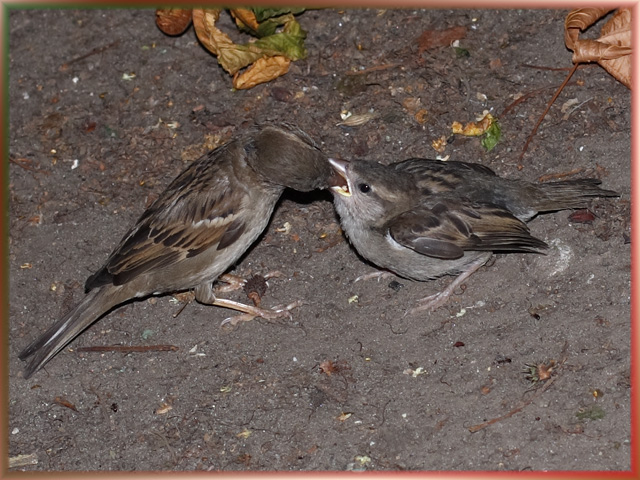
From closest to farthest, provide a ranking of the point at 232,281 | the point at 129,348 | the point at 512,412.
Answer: the point at 512,412 → the point at 129,348 → the point at 232,281

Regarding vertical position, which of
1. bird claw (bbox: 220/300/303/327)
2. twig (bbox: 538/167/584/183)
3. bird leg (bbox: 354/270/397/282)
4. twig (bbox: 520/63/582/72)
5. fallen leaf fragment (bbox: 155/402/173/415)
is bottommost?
fallen leaf fragment (bbox: 155/402/173/415)

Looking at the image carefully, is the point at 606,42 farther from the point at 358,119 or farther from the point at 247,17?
the point at 247,17

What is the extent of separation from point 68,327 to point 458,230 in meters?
2.99

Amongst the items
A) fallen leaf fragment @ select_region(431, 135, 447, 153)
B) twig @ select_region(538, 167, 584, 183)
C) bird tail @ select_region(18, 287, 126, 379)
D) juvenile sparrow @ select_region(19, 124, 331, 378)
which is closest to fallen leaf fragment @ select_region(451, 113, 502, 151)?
fallen leaf fragment @ select_region(431, 135, 447, 153)

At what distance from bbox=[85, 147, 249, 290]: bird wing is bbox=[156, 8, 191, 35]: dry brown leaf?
228 cm

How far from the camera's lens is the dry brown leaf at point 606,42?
660 centimetres

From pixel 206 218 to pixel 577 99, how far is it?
3.27 metres

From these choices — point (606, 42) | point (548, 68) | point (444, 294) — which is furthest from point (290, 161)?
point (606, 42)

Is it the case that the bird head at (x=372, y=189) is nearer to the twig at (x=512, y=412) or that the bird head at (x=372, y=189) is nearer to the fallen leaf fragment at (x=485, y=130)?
the fallen leaf fragment at (x=485, y=130)

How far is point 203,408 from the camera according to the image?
5.75m

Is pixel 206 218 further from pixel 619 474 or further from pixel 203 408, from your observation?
pixel 619 474

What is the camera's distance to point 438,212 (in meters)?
5.90

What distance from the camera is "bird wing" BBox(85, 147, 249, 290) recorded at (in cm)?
604

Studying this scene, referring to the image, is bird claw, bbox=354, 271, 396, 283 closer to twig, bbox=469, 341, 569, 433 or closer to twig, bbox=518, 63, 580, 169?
twig, bbox=518, 63, 580, 169
